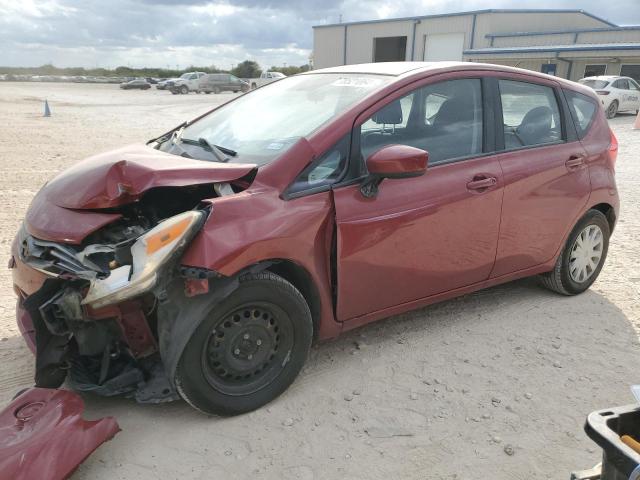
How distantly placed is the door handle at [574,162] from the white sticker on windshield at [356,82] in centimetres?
164

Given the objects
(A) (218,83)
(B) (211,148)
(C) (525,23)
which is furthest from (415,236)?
(A) (218,83)

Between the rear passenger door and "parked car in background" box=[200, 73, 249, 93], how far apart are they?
40525 millimetres

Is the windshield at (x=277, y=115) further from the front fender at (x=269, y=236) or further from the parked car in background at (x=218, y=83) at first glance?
the parked car in background at (x=218, y=83)

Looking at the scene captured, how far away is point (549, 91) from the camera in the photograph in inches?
159

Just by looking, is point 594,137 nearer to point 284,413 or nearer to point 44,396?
point 284,413

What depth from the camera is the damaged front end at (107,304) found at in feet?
7.84

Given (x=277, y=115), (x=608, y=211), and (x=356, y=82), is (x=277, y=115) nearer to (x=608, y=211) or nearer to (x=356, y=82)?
(x=356, y=82)

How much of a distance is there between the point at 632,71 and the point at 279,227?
33170 mm

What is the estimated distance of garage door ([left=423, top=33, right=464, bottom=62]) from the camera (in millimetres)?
39344

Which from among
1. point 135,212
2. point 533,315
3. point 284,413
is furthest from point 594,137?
point 135,212

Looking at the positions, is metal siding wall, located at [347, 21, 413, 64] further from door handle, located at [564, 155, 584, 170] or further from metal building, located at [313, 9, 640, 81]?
door handle, located at [564, 155, 584, 170]

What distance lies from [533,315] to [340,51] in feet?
152

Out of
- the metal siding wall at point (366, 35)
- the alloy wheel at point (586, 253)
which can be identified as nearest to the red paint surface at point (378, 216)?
the alloy wheel at point (586, 253)

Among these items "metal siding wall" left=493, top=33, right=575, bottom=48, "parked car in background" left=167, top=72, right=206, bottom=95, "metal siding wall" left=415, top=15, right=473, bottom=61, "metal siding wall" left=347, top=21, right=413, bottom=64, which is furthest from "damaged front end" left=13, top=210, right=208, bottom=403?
"metal siding wall" left=347, top=21, right=413, bottom=64
